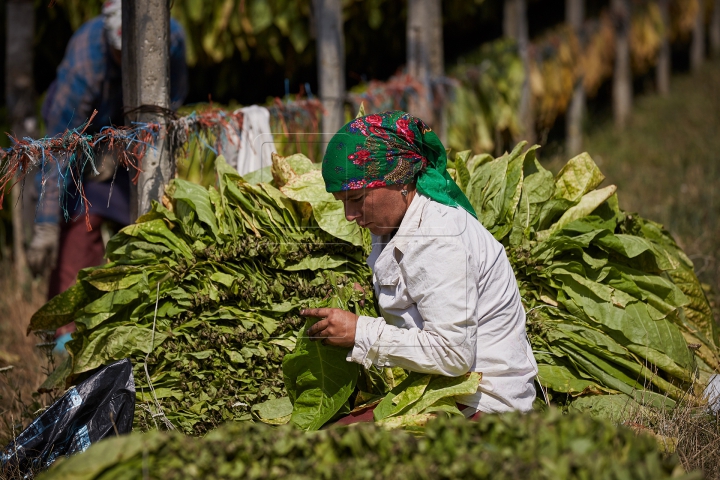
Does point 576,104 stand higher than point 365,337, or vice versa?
point 576,104

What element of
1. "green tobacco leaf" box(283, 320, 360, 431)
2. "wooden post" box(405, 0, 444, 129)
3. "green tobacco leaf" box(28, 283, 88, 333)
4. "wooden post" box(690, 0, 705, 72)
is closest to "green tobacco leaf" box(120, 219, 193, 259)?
"green tobacco leaf" box(28, 283, 88, 333)

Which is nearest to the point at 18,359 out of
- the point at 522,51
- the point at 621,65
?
the point at 522,51

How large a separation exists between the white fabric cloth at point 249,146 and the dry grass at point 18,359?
123 cm

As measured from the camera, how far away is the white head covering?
3992mm

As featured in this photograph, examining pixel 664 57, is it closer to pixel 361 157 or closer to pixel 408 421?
pixel 361 157

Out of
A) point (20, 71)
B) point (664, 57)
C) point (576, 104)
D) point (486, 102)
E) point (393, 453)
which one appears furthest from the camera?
point (664, 57)

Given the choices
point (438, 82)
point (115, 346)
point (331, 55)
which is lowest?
point (115, 346)

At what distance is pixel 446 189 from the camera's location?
2.47 meters

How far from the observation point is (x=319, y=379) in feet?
8.50

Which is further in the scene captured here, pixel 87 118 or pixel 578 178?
pixel 87 118

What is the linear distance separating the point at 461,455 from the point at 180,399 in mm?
1413

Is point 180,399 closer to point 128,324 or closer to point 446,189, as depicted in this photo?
point 128,324

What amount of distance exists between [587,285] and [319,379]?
1.14 metres

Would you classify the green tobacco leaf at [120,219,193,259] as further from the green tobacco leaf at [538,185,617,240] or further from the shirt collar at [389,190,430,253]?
the green tobacco leaf at [538,185,617,240]
